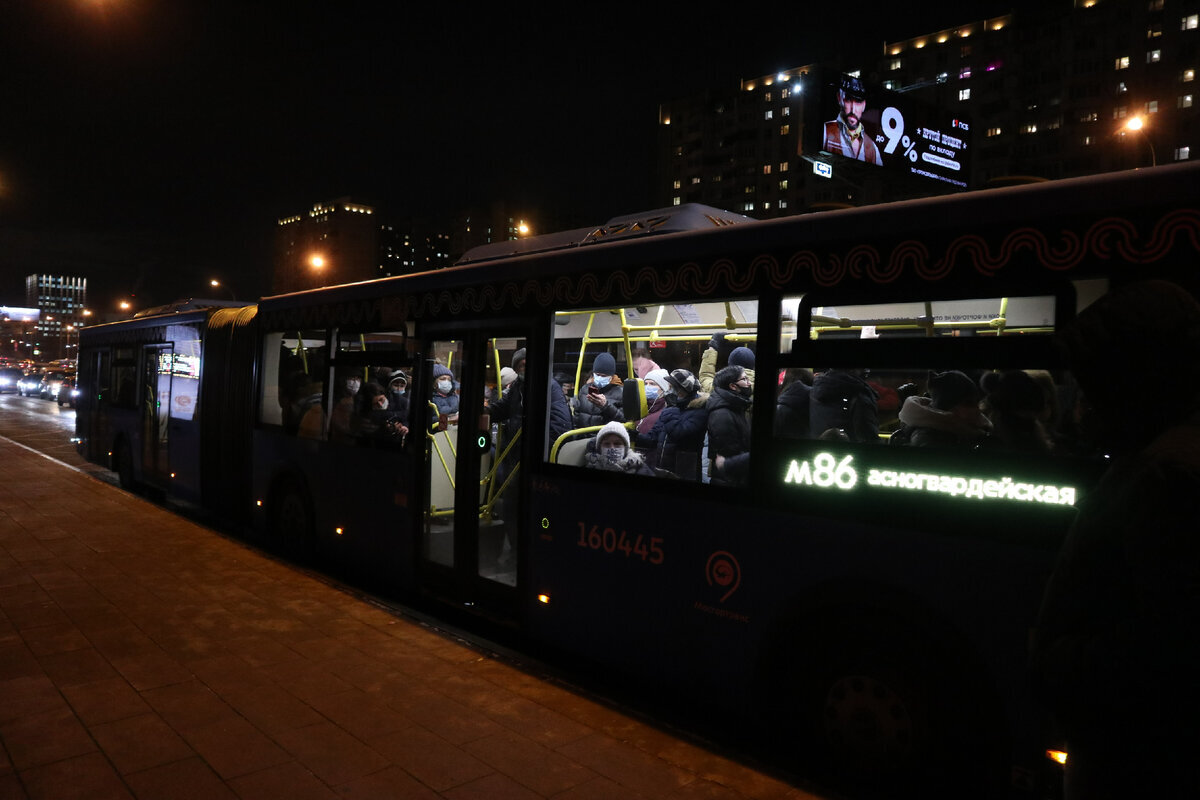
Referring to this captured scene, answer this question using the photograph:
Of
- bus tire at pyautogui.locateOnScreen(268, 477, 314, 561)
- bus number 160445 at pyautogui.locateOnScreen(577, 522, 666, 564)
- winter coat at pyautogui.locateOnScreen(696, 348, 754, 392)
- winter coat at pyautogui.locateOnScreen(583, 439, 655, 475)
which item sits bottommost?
bus tire at pyautogui.locateOnScreen(268, 477, 314, 561)

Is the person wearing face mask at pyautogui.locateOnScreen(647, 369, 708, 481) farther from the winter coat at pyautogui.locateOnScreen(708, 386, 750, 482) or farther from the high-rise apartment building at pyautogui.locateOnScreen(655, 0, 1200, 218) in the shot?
the high-rise apartment building at pyautogui.locateOnScreen(655, 0, 1200, 218)

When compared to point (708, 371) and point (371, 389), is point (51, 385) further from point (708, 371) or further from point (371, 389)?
point (708, 371)

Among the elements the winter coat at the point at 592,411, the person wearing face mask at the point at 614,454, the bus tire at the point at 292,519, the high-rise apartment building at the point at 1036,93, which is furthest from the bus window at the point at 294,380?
the high-rise apartment building at the point at 1036,93

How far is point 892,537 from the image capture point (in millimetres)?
3717

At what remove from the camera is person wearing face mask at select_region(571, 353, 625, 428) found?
5.78m

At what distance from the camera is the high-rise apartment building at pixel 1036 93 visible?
226 feet

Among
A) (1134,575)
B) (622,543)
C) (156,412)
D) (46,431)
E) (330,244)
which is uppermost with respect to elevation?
(330,244)

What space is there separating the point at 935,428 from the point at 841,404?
1.69 ft

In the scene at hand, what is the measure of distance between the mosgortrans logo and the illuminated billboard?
17811 millimetres

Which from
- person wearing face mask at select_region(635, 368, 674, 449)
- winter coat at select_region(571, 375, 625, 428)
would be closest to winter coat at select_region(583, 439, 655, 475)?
person wearing face mask at select_region(635, 368, 674, 449)

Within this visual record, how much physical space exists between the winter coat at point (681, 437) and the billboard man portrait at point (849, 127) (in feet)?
55.3

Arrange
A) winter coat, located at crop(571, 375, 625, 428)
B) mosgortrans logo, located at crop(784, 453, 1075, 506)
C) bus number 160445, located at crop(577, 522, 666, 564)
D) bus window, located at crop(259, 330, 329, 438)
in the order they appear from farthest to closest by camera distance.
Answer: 1. bus window, located at crop(259, 330, 329, 438)
2. winter coat, located at crop(571, 375, 625, 428)
3. bus number 160445, located at crop(577, 522, 666, 564)
4. mosgortrans logo, located at crop(784, 453, 1075, 506)

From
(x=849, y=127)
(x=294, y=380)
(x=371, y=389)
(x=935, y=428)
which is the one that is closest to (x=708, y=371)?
(x=935, y=428)

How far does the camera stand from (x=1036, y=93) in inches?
3024
